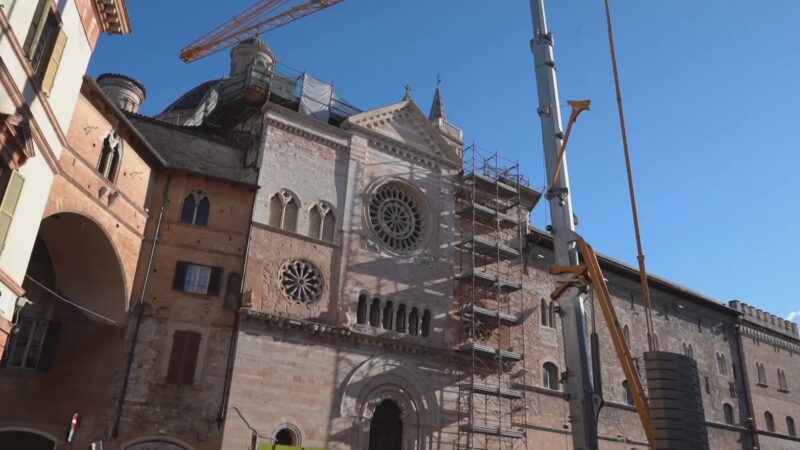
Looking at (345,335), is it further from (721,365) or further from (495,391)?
(721,365)

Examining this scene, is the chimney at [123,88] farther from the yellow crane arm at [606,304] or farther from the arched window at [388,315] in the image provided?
the yellow crane arm at [606,304]

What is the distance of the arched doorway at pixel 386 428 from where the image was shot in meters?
23.4

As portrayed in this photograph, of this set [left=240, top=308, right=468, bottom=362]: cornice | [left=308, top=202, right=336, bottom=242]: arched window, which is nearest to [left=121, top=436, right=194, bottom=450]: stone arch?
[left=240, top=308, right=468, bottom=362]: cornice

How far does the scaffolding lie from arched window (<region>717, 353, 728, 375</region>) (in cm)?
1604

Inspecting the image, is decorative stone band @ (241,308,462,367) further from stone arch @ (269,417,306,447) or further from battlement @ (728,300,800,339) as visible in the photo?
battlement @ (728,300,800,339)

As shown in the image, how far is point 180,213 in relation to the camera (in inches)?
861

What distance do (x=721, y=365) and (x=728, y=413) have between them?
2.73m

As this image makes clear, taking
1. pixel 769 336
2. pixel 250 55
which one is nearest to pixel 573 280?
pixel 250 55

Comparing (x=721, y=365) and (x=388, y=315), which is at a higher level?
(x=721, y=365)

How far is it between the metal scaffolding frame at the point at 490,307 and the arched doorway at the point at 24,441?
13710 millimetres

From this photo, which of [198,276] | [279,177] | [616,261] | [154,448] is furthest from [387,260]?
[616,261]

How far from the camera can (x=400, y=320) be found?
2553 centimetres

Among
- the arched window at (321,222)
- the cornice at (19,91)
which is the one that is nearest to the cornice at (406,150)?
the arched window at (321,222)

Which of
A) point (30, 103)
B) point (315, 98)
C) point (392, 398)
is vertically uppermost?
point (315, 98)
